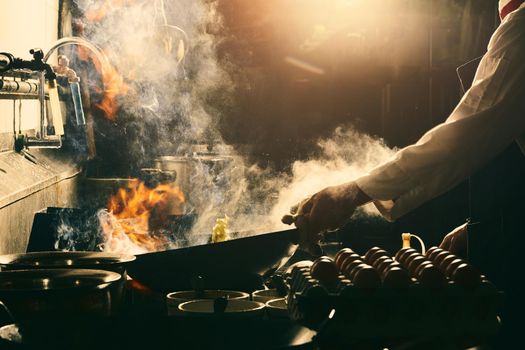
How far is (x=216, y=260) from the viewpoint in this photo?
2.38 metres

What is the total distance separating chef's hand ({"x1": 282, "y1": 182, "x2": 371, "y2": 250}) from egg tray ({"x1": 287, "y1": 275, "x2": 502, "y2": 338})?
17.7 inches

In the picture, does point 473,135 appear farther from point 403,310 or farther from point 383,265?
point 403,310

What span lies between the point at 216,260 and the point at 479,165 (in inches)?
41.9

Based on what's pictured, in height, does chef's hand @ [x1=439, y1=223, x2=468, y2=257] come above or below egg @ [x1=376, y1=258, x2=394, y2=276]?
above

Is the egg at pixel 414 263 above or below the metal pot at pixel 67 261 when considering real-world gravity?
below

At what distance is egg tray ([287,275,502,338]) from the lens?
1812mm

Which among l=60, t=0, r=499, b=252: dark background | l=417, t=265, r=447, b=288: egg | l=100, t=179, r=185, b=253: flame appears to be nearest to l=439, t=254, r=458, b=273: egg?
l=417, t=265, r=447, b=288: egg

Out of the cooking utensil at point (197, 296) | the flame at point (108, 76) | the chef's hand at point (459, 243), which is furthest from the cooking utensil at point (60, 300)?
the flame at point (108, 76)

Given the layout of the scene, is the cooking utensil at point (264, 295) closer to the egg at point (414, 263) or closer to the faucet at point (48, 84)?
the egg at point (414, 263)

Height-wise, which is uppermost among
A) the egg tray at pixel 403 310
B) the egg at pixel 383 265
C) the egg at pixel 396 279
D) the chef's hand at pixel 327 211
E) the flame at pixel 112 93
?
the flame at pixel 112 93

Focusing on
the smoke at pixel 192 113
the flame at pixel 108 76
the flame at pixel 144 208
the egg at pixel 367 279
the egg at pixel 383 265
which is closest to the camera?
the egg at pixel 367 279

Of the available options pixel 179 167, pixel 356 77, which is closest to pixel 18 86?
pixel 179 167

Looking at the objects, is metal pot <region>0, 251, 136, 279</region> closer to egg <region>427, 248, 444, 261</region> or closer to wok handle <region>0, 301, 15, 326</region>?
wok handle <region>0, 301, 15, 326</region>

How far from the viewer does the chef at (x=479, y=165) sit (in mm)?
2303
